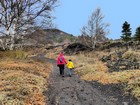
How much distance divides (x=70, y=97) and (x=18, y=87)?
220 centimetres

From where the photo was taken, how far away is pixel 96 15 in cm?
5694

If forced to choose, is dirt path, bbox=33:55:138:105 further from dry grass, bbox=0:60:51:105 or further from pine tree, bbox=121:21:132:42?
pine tree, bbox=121:21:132:42

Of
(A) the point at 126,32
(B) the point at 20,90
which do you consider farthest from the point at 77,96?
(A) the point at 126,32

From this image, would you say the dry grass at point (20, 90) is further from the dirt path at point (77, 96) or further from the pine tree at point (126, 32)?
the pine tree at point (126, 32)

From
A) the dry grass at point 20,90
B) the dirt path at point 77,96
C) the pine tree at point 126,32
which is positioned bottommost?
the dirt path at point 77,96

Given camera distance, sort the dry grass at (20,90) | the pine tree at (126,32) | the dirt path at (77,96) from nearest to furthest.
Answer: the dry grass at (20,90) → the dirt path at (77,96) → the pine tree at (126,32)

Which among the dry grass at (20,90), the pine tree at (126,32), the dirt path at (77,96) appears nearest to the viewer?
the dry grass at (20,90)

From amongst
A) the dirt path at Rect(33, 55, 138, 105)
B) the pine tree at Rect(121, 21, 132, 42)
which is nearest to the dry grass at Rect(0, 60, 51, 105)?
the dirt path at Rect(33, 55, 138, 105)

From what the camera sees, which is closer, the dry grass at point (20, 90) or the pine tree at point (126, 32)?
the dry grass at point (20, 90)

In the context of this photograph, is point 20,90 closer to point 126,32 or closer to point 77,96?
point 77,96

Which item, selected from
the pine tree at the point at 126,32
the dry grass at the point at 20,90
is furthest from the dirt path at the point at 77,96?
the pine tree at the point at 126,32

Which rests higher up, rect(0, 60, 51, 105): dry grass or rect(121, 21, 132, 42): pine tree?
rect(121, 21, 132, 42): pine tree

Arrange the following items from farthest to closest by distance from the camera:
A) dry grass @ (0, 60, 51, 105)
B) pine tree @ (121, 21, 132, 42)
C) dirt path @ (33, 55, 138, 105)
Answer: pine tree @ (121, 21, 132, 42), dirt path @ (33, 55, 138, 105), dry grass @ (0, 60, 51, 105)

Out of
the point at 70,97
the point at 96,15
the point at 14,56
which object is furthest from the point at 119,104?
the point at 96,15
